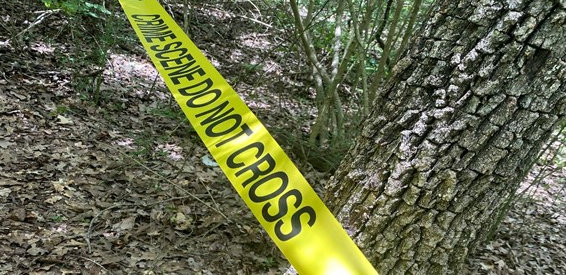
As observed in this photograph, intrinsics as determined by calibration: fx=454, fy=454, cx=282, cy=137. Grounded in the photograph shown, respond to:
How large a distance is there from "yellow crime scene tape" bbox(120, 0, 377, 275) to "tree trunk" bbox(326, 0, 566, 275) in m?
0.11

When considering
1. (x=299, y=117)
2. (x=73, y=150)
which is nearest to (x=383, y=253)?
(x=73, y=150)

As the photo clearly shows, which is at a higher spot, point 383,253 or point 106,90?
point 383,253

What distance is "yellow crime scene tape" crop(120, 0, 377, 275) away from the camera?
3.63 feet

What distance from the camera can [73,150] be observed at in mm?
3076

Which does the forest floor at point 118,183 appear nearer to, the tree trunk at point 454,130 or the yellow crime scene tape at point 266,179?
the yellow crime scene tape at point 266,179

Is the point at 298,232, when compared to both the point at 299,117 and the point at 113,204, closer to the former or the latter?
the point at 113,204

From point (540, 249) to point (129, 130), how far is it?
11.1ft

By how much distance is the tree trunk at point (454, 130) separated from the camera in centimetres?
99

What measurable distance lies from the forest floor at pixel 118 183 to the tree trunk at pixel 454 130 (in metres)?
1.52

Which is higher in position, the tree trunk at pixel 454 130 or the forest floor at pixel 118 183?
the tree trunk at pixel 454 130

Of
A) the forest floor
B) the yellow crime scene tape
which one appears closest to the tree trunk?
the yellow crime scene tape

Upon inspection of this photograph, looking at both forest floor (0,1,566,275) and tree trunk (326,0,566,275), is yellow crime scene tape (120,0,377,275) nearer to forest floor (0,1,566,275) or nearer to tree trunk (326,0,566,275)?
tree trunk (326,0,566,275)

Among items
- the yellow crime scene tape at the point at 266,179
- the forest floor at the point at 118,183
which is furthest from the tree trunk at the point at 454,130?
the forest floor at the point at 118,183

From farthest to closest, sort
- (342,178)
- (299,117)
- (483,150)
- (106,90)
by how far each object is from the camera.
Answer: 1. (299,117)
2. (106,90)
3. (342,178)
4. (483,150)
